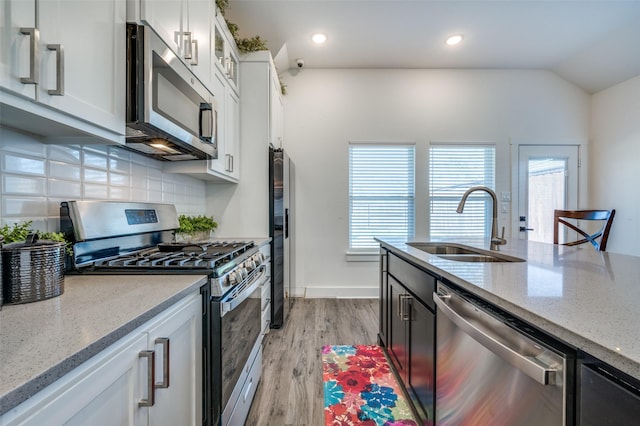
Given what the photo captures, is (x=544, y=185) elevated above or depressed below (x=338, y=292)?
above

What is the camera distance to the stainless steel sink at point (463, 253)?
4.58 feet

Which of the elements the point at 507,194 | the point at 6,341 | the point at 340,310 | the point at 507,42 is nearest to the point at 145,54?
the point at 6,341

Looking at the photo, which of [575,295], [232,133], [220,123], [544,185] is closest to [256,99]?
[232,133]

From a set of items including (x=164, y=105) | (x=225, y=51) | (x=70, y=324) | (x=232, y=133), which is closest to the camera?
(x=70, y=324)

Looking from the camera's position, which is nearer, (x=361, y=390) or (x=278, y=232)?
(x=361, y=390)

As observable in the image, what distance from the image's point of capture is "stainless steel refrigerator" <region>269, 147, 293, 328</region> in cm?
250

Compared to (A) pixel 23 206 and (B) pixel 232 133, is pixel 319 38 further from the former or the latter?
(A) pixel 23 206

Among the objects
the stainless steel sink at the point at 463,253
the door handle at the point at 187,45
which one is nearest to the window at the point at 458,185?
the stainless steel sink at the point at 463,253

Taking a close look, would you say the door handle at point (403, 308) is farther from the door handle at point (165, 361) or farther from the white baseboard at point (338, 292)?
the white baseboard at point (338, 292)

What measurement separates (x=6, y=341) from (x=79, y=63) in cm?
82

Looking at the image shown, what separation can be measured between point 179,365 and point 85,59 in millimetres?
1047

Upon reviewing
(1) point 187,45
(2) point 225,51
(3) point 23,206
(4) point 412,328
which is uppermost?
(2) point 225,51

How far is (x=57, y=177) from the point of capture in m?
A: 1.13

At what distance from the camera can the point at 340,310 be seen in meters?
3.03
